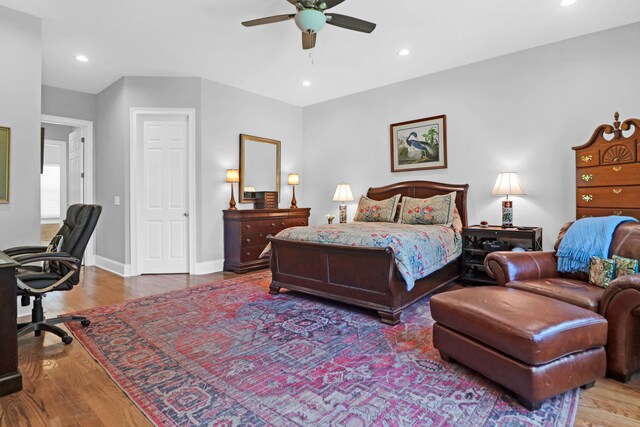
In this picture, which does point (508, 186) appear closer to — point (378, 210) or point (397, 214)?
point (397, 214)

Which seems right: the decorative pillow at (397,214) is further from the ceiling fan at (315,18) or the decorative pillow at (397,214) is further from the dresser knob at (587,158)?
the ceiling fan at (315,18)

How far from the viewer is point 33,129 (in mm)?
3248

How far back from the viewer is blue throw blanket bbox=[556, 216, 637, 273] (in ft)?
8.22

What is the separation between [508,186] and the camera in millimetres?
3928

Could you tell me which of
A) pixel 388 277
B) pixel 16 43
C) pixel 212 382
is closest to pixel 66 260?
pixel 212 382

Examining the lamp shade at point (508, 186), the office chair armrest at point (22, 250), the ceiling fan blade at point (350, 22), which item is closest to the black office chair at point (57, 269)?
the office chair armrest at point (22, 250)

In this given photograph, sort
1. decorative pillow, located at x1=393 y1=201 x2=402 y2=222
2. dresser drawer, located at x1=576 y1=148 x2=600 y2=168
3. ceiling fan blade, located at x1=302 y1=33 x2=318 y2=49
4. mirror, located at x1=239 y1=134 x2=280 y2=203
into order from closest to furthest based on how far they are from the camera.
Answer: ceiling fan blade, located at x1=302 y1=33 x2=318 y2=49
dresser drawer, located at x1=576 y1=148 x2=600 y2=168
decorative pillow, located at x1=393 y1=201 x2=402 y2=222
mirror, located at x1=239 y1=134 x2=280 y2=203

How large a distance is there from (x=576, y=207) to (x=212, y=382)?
389 centimetres

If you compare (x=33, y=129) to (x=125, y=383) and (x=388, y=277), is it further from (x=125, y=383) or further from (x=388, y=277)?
(x=388, y=277)

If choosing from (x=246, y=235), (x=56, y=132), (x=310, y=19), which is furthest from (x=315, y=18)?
(x=56, y=132)

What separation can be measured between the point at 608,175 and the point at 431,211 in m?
1.76

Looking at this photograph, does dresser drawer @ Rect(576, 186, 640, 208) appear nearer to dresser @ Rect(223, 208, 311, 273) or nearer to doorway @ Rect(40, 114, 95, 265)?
dresser @ Rect(223, 208, 311, 273)

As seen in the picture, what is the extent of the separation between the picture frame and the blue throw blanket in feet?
16.2

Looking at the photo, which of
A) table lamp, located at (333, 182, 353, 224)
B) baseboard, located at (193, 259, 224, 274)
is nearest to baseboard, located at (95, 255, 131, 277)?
baseboard, located at (193, 259, 224, 274)
